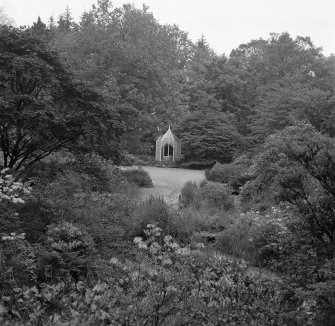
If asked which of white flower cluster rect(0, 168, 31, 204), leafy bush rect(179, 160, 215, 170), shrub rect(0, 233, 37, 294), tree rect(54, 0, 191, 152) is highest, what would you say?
tree rect(54, 0, 191, 152)

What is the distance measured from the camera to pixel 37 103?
6348 mm

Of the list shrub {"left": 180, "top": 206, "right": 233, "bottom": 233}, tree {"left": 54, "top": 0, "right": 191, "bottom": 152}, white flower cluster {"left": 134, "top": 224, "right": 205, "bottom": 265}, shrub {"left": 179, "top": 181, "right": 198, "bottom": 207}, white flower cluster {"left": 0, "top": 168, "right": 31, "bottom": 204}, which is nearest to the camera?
white flower cluster {"left": 134, "top": 224, "right": 205, "bottom": 265}

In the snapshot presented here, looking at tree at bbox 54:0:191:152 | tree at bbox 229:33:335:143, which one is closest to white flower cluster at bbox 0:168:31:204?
tree at bbox 54:0:191:152

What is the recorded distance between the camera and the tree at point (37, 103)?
20.8 ft

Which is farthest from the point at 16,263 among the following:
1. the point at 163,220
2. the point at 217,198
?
the point at 217,198

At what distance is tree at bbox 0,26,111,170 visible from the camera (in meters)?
6.35

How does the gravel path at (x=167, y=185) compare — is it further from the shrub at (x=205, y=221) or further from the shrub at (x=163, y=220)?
the shrub at (x=163, y=220)

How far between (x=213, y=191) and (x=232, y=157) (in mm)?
13503

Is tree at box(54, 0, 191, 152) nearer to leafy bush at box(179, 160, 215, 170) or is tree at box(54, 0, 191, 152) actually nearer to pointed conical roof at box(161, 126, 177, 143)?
leafy bush at box(179, 160, 215, 170)

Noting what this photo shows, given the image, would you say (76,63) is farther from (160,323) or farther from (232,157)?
(160,323)

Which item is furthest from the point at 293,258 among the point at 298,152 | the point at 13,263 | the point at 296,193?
the point at 13,263

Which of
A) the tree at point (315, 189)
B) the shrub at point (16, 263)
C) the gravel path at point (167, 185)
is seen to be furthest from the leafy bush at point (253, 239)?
the gravel path at point (167, 185)

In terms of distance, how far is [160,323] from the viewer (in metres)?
2.96

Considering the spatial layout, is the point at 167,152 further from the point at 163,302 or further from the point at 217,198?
the point at 163,302
